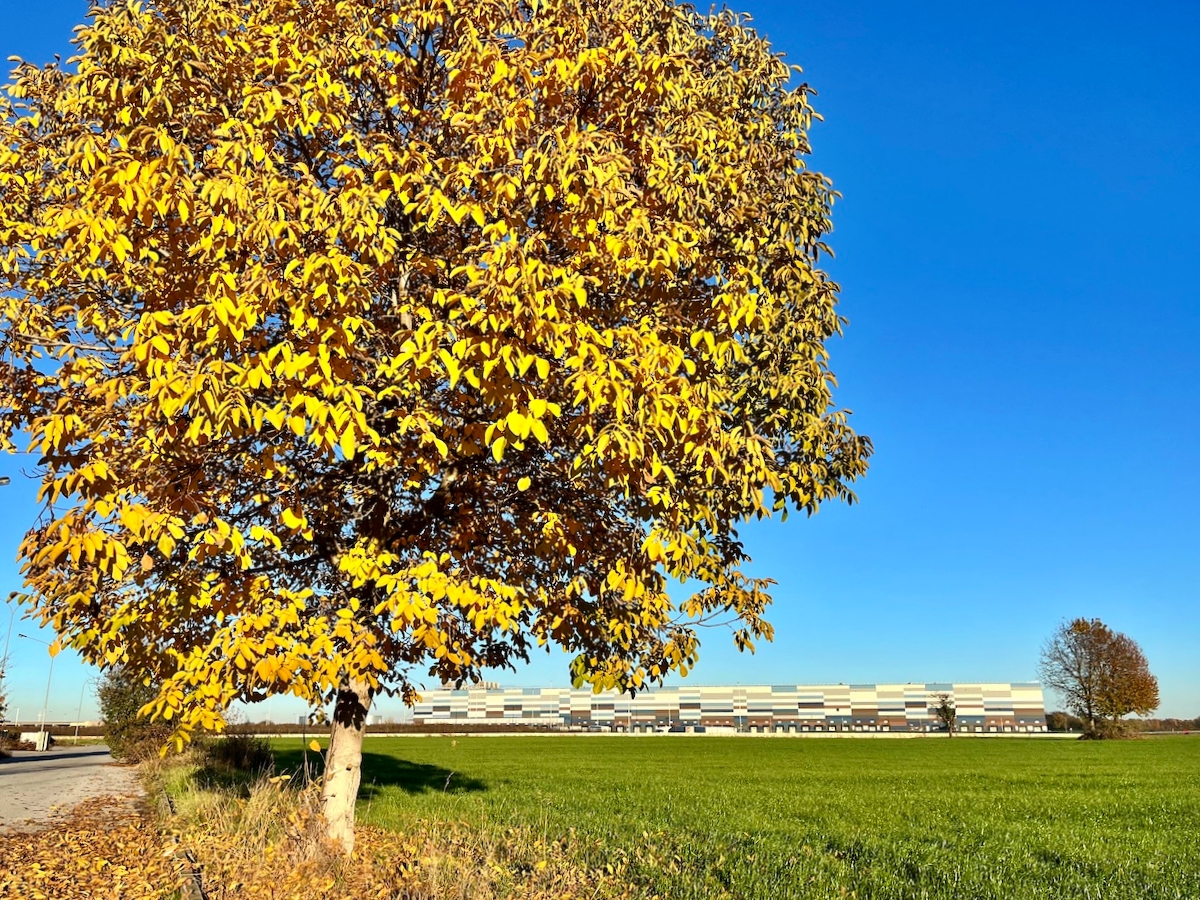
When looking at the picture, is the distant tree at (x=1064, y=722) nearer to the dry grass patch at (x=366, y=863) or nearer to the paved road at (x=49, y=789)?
the paved road at (x=49, y=789)

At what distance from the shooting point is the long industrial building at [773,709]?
142 m

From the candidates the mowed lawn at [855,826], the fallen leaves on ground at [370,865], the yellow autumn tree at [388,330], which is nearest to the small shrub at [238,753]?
Answer: the mowed lawn at [855,826]

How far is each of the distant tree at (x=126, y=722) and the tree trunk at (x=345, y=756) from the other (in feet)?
78.2

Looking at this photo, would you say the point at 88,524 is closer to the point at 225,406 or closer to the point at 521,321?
the point at 225,406

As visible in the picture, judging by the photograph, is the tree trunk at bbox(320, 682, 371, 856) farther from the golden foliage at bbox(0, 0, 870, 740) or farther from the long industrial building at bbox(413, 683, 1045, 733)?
the long industrial building at bbox(413, 683, 1045, 733)

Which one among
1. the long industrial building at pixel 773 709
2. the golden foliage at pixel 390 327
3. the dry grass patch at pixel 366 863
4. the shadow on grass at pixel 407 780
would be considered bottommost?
the long industrial building at pixel 773 709

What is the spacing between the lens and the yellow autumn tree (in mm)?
5566

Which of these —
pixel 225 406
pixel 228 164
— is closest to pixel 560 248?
pixel 228 164

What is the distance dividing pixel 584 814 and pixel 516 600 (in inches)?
439

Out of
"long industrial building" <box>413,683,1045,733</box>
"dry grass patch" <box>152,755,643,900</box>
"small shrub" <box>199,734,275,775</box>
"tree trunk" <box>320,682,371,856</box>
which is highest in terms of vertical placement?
"tree trunk" <box>320,682,371,856</box>

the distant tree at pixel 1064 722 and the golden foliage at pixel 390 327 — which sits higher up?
the golden foliage at pixel 390 327

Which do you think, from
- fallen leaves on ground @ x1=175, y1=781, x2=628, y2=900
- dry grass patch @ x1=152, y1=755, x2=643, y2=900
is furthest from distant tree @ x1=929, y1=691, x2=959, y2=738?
fallen leaves on ground @ x1=175, y1=781, x2=628, y2=900

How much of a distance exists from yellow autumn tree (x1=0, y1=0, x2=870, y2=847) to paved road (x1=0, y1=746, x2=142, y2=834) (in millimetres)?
9288

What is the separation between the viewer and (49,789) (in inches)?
846
